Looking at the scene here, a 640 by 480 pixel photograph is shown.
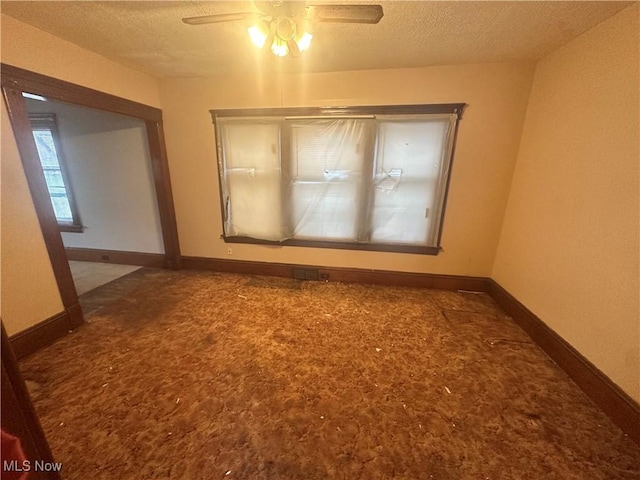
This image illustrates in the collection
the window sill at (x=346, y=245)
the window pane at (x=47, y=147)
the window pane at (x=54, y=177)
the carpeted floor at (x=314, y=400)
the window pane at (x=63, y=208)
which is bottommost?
the carpeted floor at (x=314, y=400)

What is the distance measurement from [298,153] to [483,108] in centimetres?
196

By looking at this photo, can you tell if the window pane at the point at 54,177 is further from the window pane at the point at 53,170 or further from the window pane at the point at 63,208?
the window pane at the point at 63,208

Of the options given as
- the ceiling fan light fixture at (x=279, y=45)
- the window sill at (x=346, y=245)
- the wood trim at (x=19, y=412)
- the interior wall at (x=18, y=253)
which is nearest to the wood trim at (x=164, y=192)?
the window sill at (x=346, y=245)

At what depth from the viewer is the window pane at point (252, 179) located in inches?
116

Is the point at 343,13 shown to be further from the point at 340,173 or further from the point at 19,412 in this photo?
the point at 19,412

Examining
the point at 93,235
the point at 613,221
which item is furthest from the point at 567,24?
the point at 93,235

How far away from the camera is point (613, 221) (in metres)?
1.59

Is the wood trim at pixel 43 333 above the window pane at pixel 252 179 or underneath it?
underneath

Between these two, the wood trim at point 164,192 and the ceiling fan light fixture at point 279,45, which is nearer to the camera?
the ceiling fan light fixture at point 279,45

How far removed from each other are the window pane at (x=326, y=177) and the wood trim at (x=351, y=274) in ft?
1.51

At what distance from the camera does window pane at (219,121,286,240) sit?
9.64ft

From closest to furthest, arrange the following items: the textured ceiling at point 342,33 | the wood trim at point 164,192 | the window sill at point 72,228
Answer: the textured ceiling at point 342,33 < the wood trim at point 164,192 < the window sill at point 72,228

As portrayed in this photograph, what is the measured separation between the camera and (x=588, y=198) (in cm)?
176

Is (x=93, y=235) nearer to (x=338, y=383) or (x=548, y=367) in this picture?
(x=338, y=383)
